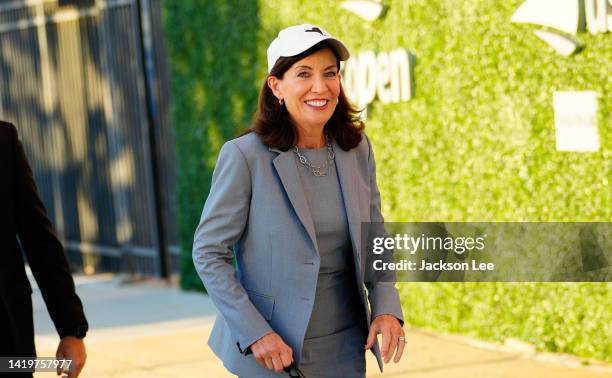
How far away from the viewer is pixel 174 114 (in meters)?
11.2

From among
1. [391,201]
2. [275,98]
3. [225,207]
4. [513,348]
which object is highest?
[275,98]

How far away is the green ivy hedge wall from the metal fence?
301 cm

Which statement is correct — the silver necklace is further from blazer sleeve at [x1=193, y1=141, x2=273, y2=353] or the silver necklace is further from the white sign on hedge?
the white sign on hedge

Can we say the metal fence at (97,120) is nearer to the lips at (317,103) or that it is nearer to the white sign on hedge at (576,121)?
the white sign on hedge at (576,121)

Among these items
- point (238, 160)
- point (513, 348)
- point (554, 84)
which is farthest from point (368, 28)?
point (238, 160)

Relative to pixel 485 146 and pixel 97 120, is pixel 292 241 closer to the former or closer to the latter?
pixel 485 146

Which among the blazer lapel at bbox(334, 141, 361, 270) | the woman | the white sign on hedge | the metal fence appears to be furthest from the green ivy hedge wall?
the woman

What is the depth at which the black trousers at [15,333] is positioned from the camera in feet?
10.5

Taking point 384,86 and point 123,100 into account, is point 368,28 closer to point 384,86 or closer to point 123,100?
point 384,86

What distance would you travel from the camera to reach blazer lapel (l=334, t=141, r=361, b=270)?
3.42 m

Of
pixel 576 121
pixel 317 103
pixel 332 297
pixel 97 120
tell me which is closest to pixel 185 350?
pixel 576 121

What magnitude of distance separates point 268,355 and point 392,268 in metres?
0.57

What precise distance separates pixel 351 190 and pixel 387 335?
470 mm

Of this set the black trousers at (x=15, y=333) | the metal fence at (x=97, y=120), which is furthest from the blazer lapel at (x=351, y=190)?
the metal fence at (x=97, y=120)
